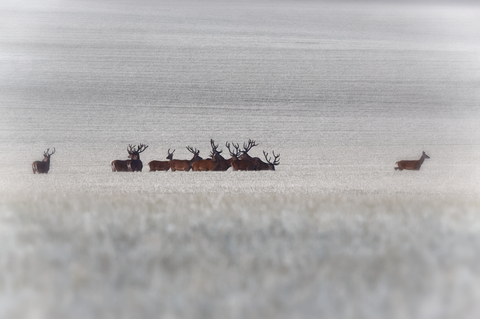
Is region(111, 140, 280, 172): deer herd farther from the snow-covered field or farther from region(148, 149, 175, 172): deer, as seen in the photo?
the snow-covered field

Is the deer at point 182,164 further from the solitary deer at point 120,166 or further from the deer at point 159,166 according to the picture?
the solitary deer at point 120,166

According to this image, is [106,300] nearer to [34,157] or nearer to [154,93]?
[34,157]

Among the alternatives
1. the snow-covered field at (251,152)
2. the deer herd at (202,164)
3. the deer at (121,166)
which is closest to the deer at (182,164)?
the deer herd at (202,164)

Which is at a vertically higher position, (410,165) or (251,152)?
(251,152)

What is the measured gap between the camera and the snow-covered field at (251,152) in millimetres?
3168

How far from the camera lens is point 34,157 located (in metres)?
18.8

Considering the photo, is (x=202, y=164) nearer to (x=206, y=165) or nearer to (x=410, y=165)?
(x=206, y=165)

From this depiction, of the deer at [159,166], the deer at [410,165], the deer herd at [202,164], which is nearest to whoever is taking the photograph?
the deer herd at [202,164]

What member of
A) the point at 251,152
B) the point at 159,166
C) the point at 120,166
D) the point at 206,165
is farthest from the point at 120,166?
the point at 251,152

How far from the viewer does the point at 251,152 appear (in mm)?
19422

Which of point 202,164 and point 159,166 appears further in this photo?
point 159,166

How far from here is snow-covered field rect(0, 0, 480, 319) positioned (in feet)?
10.4

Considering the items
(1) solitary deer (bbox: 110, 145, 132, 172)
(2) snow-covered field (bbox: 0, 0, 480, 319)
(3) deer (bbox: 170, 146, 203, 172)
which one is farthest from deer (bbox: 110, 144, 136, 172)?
(3) deer (bbox: 170, 146, 203, 172)

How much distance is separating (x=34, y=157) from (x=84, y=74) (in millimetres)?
11437
